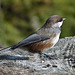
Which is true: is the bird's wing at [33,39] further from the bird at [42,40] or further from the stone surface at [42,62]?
the stone surface at [42,62]

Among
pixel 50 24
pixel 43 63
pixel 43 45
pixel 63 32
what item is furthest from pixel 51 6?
pixel 43 63

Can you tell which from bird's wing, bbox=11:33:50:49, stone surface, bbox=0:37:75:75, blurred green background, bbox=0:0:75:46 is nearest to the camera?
stone surface, bbox=0:37:75:75

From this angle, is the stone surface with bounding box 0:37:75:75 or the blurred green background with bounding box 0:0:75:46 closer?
the stone surface with bounding box 0:37:75:75

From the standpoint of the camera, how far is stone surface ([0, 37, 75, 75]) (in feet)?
8.47

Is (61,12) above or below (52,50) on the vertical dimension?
above

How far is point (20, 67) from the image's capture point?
274 cm

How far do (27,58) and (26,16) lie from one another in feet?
6.44

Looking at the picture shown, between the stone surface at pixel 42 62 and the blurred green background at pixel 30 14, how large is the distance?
1084mm

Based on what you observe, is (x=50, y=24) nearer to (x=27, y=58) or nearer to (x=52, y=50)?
(x=52, y=50)

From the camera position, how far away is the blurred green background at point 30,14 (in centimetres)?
466

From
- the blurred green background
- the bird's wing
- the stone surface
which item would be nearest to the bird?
the bird's wing

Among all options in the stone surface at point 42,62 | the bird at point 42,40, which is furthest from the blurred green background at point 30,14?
the bird at point 42,40

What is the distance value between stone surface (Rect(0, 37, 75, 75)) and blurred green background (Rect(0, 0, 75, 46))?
42.7 inches

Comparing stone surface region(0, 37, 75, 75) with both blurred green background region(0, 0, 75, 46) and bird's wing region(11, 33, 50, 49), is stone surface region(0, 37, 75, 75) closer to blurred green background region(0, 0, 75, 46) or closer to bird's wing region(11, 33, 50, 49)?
bird's wing region(11, 33, 50, 49)
